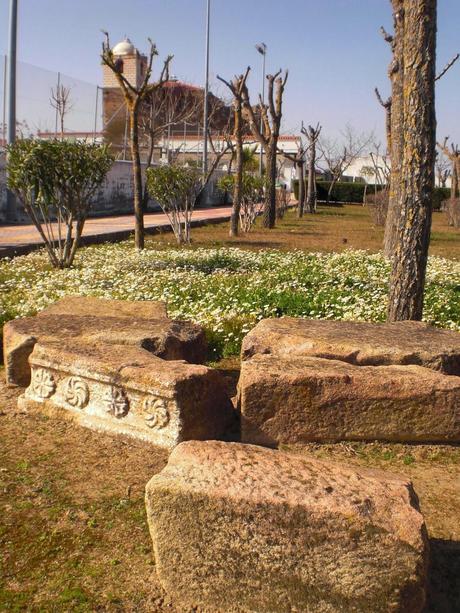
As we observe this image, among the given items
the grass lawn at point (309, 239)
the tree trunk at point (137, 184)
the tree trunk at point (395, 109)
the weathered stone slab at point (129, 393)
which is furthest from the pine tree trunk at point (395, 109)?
the weathered stone slab at point (129, 393)

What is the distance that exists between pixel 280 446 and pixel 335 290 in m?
4.20

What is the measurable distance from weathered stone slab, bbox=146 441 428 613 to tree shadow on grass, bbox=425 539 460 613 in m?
0.30

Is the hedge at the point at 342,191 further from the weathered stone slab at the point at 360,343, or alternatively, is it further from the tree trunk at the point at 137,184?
the weathered stone slab at the point at 360,343

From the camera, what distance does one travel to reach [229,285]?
A: 8539 mm

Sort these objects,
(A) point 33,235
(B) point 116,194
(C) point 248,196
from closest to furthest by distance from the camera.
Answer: (A) point 33,235 < (C) point 248,196 < (B) point 116,194

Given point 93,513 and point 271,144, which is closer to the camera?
point 93,513

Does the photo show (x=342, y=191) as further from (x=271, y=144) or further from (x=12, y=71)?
(x=12, y=71)

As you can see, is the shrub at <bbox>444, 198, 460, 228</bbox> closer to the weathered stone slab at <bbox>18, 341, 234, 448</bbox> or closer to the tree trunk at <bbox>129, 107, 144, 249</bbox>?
the tree trunk at <bbox>129, 107, 144, 249</bbox>

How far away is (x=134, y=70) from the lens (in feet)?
131

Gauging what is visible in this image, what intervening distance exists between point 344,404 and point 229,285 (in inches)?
182

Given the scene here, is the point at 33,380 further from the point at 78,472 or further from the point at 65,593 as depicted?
the point at 65,593

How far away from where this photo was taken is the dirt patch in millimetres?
2703

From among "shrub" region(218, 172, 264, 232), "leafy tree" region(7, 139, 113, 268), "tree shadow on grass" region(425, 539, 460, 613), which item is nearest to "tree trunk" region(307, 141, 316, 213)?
"shrub" region(218, 172, 264, 232)

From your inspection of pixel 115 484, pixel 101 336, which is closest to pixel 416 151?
pixel 101 336
